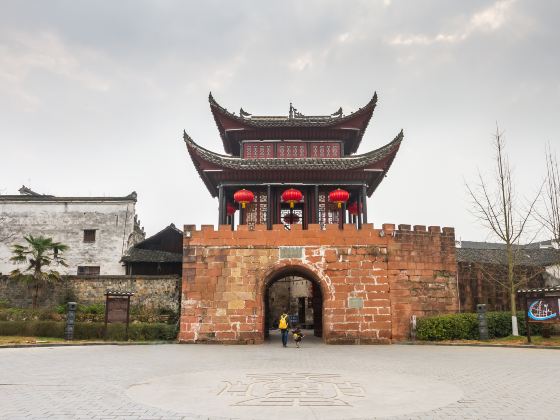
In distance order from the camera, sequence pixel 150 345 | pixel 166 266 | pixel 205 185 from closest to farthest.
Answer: pixel 150 345
pixel 205 185
pixel 166 266

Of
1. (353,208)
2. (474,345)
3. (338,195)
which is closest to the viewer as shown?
(474,345)

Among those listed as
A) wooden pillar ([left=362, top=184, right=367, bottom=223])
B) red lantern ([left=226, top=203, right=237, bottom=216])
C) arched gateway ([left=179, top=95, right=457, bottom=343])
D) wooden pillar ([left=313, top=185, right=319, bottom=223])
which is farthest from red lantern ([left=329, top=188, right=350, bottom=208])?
red lantern ([left=226, top=203, right=237, bottom=216])

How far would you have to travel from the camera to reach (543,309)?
1520 cm

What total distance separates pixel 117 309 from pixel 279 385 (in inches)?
447

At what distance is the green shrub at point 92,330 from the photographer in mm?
17578

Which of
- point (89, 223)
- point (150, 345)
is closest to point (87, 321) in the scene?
point (150, 345)

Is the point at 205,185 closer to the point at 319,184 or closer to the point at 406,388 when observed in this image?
the point at 319,184

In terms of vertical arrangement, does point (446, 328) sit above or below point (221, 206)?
below

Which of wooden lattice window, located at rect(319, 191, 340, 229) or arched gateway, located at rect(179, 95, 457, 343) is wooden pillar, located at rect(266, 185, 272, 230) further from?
wooden lattice window, located at rect(319, 191, 340, 229)

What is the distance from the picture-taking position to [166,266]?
25734mm

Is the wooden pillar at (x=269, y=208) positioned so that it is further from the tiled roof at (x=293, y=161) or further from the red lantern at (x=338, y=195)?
the red lantern at (x=338, y=195)

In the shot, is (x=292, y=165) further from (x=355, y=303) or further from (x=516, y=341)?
(x=516, y=341)

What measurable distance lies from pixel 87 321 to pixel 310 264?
9831mm

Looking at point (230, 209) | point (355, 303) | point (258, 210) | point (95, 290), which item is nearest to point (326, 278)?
point (355, 303)
